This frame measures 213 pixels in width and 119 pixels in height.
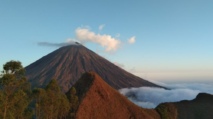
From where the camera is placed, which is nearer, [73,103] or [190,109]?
[73,103]

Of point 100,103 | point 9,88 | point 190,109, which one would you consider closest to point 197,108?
point 190,109

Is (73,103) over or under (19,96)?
under

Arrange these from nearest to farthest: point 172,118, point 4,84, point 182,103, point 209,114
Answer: point 4,84
point 172,118
point 209,114
point 182,103

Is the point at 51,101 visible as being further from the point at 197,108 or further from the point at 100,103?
the point at 197,108

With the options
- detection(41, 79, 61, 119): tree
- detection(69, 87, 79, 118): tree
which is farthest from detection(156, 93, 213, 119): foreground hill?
detection(41, 79, 61, 119): tree

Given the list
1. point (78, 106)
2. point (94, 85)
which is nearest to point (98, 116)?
point (78, 106)

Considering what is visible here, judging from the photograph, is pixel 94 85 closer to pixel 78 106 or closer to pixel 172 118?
pixel 78 106

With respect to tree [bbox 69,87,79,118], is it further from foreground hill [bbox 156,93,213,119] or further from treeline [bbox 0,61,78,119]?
Answer: foreground hill [bbox 156,93,213,119]
